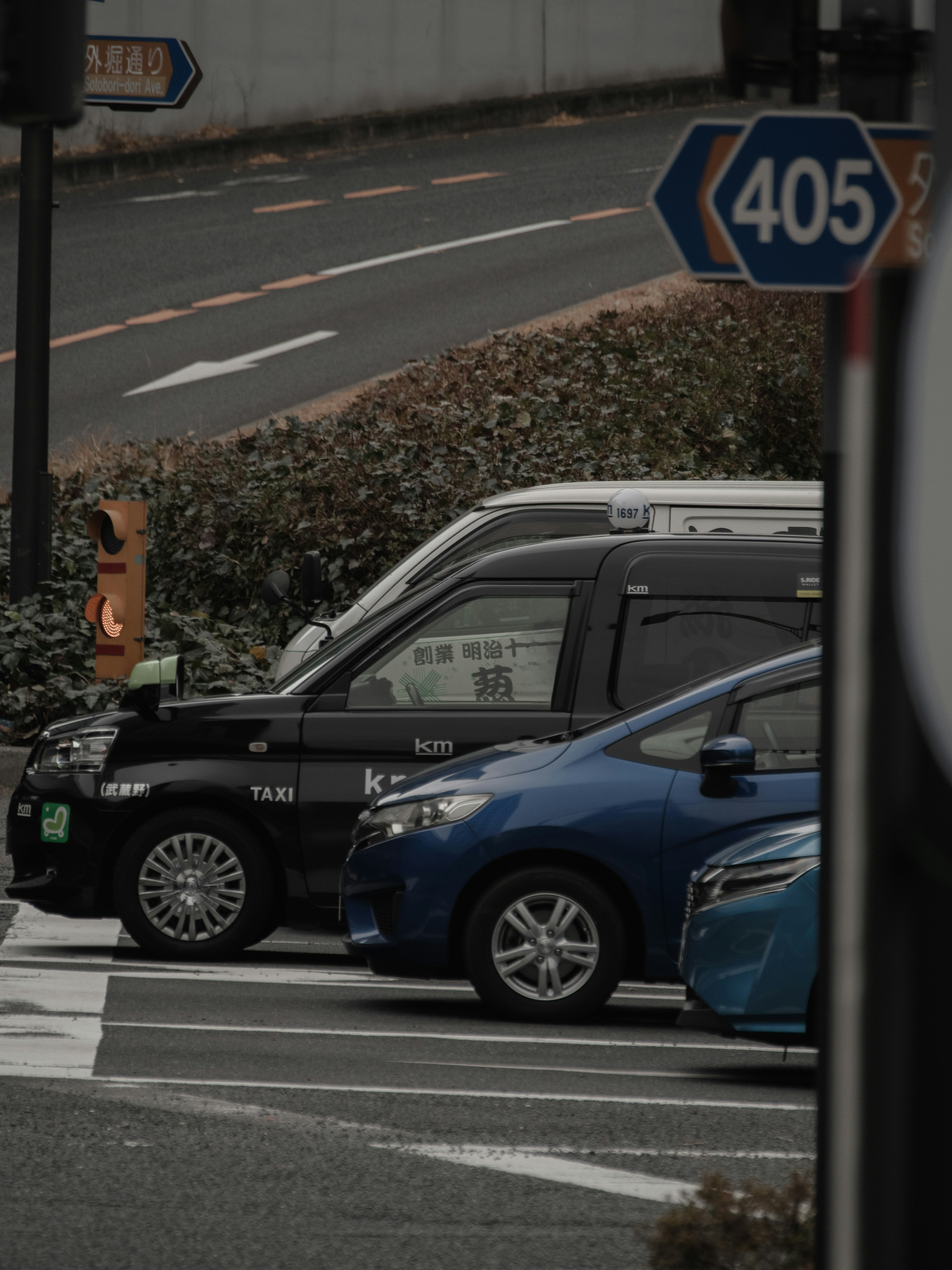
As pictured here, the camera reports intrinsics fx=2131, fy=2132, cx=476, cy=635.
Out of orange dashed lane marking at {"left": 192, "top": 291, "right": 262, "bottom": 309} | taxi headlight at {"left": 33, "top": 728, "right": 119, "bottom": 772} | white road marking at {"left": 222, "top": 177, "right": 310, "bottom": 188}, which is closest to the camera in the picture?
taxi headlight at {"left": 33, "top": 728, "right": 119, "bottom": 772}

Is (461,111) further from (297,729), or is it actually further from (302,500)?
(297,729)

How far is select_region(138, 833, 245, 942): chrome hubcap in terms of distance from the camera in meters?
9.73

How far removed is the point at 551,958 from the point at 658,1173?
246 centimetres

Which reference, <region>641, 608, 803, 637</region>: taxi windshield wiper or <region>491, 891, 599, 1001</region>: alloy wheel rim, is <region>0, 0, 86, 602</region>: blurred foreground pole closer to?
<region>641, 608, 803, 637</region>: taxi windshield wiper

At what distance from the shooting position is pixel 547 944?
8.53m

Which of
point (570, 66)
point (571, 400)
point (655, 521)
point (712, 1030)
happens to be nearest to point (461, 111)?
point (570, 66)

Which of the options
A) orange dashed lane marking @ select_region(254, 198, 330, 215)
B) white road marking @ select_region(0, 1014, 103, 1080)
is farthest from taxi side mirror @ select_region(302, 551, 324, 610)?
orange dashed lane marking @ select_region(254, 198, 330, 215)

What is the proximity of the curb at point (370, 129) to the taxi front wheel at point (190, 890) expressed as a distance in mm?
25849

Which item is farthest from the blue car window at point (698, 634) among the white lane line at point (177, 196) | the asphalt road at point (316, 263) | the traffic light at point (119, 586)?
the white lane line at point (177, 196)

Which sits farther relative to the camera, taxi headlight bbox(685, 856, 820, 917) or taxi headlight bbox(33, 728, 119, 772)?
taxi headlight bbox(33, 728, 119, 772)

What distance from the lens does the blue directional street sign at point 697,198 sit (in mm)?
3609

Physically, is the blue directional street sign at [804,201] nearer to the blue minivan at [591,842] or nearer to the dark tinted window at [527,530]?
the blue minivan at [591,842]

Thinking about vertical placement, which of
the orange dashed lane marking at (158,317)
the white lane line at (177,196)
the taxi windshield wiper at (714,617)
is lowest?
the taxi windshield wiper at (714,617)

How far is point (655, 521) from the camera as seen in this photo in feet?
40.6
